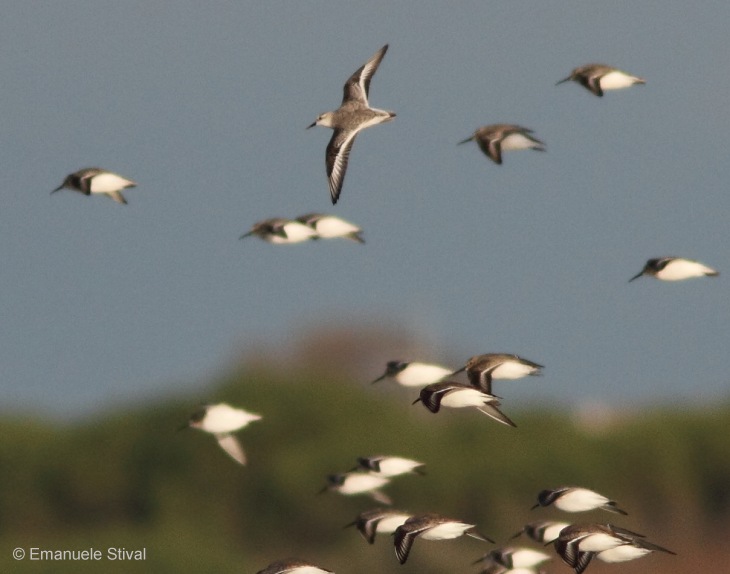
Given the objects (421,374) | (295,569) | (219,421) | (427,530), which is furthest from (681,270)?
(219,421)

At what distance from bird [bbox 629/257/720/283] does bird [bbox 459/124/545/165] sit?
1.41m

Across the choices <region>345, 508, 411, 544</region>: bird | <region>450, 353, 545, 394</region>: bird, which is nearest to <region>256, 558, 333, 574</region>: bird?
<region>345, 508, 411, 544</region>: bird

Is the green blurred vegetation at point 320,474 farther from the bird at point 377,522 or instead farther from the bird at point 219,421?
the bird at point 377,522

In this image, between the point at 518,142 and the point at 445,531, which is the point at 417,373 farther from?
the point at 445,531

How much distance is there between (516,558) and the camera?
1027 cm

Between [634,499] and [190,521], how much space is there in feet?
25.8

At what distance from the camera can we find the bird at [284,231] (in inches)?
513

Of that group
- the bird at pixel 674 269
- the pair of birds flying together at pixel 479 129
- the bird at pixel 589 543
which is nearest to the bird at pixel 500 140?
the pair of birds flying together at pixel 479 129

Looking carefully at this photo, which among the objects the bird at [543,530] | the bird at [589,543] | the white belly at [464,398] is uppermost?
the white belly at [464,398]

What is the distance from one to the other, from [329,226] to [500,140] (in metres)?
1.69

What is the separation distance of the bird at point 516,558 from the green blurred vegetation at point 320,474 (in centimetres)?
1278

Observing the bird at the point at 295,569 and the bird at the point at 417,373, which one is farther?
the bird at the point at 417,373

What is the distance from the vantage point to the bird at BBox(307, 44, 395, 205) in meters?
12.4

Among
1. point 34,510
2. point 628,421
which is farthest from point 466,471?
point 34,510
